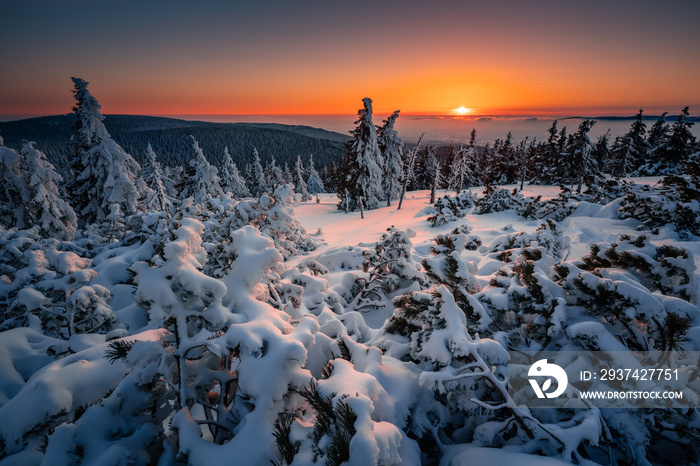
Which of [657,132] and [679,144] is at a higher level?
[657,132]

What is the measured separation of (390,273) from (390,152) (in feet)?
102

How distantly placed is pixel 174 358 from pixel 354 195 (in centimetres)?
3149

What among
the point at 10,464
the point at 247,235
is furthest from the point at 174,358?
the point at 247,235

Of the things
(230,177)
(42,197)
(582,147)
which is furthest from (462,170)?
(42,197)

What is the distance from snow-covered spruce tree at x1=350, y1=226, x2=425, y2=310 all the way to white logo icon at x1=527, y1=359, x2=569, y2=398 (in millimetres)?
3117

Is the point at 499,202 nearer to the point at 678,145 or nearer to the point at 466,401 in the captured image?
the point at 466,401

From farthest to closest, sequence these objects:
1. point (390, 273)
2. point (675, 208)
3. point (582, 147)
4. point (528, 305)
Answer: point (582, 147) → point (675, 208) → point (390, 273) → point (528, 305)

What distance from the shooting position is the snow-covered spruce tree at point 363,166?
3038cm

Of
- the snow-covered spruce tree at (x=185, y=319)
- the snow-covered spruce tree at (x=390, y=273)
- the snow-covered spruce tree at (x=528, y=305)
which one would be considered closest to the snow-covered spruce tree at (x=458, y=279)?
the snow-covered spruce tree at (x=528, y=305)

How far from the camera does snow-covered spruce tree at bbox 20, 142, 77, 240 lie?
64.1 ft

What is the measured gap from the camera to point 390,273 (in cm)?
654

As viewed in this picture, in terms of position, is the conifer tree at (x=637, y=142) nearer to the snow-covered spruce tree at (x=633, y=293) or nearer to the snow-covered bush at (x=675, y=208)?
the snow-covered bush at (x=675, y=208)

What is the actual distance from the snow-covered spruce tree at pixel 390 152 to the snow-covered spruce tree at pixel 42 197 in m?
31.0

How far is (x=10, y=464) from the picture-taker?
2.02 m
